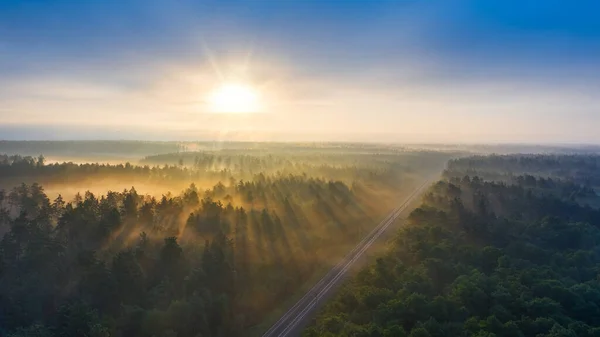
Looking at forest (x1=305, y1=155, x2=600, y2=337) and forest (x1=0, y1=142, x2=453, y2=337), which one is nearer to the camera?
forest (x1=305, y1=155, x2=600, y2=337)

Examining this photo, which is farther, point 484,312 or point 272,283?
point 272,283

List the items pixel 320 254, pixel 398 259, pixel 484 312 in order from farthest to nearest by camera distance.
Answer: pixel 320 254
pixel 398 259
pixel 484 312

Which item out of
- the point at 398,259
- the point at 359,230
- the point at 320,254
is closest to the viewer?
the point at 398,259

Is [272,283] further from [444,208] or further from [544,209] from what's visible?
[544,209]

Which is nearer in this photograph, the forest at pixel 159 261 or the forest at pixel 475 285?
the forest at pixel 475 285

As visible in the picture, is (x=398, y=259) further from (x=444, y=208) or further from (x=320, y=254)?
(x=444, y=208)

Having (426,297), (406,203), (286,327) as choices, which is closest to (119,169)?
(406,203)

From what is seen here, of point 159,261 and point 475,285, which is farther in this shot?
point 159,261

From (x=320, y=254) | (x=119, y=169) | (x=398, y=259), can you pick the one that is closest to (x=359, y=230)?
(x=320, y=254)

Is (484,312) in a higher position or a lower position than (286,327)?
higher
